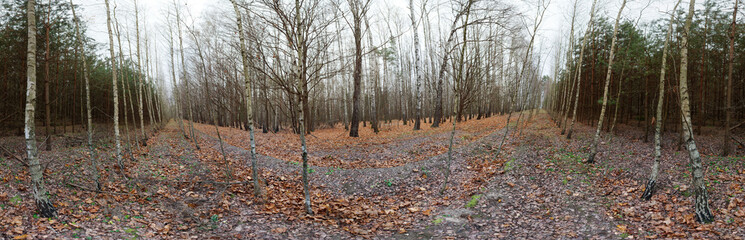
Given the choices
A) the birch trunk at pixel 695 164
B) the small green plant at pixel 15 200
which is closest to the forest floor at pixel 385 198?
the small green plant at pixel 15 200

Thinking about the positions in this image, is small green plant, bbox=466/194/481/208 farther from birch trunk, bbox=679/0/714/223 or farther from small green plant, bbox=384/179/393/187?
birch trunk, bbox=679/0/714/223

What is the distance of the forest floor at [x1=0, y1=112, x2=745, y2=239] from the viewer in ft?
16.5

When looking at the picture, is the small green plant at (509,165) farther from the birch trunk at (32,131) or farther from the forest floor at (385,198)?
the birch trunk at (32,131)

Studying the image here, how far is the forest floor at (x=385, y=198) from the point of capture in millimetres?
5035

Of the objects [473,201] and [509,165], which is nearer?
[473,201]

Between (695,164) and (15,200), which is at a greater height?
(695,164)

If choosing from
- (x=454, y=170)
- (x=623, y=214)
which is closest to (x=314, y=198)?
(x=454, y=170)

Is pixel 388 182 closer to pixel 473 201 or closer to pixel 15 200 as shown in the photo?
→ pixel 473 201

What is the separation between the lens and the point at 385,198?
7.73m

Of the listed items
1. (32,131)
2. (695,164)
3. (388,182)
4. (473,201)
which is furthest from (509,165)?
(32,131)

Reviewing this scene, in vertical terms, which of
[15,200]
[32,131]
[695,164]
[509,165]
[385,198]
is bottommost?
[385,198]

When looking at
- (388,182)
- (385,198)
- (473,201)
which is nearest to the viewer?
(473,201)

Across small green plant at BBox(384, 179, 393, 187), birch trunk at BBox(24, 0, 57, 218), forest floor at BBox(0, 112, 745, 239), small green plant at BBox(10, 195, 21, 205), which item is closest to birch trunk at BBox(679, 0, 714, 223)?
forest floor at BBox(0, 112, 745, 239)

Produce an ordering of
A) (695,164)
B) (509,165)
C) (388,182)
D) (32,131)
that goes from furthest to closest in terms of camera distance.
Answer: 1. (509,165)
2. (388,182)
3. (695,164)
4. (32,131)
